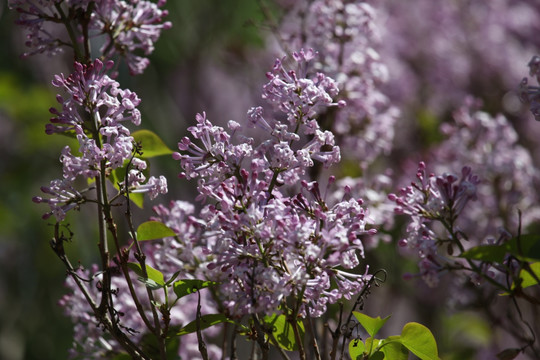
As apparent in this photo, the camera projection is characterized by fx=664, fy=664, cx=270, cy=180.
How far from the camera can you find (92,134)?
110 cm

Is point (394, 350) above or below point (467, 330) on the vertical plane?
below

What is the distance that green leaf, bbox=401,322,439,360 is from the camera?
1053 millimetres

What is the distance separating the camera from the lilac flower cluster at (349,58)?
1.92 metres

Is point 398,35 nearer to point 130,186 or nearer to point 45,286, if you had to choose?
point 45,286

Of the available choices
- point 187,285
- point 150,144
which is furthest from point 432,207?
point 150,144

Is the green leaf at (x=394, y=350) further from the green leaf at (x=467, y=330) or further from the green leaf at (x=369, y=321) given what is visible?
the green leaf at (x=467, y=330)

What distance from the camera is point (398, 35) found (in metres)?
4.66

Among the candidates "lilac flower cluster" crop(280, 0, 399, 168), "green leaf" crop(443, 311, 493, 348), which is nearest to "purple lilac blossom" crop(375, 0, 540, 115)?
"green leaf" crop(443, 311, 493, 348)

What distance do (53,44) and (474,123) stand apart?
4.49 feet

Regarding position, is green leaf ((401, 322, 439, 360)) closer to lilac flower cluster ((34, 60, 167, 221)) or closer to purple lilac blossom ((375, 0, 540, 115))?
lilac flower cluster ((34, 60, 167, 221))

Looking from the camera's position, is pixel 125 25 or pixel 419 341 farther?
pixel 125 25

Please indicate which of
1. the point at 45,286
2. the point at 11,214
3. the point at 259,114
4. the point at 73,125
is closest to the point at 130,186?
the point at 73,125

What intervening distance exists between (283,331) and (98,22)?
28.7 inches

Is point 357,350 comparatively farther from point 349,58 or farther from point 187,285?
point 349,58
